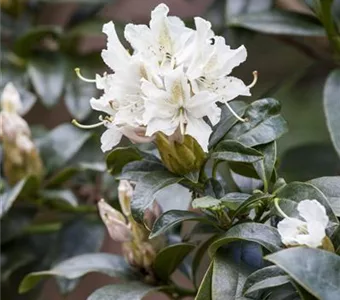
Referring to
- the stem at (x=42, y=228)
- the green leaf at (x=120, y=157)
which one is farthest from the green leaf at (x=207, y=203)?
the stem at (x=42, y=228)

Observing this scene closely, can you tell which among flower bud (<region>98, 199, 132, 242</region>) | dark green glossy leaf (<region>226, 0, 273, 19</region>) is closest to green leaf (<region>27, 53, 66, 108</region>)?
dark green glossy leaf (<region>226, 0, 273, 19</region>)

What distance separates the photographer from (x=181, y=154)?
0.58 m

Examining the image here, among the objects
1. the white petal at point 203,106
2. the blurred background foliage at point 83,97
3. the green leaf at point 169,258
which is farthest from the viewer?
the blurred background foliage at point 83,97

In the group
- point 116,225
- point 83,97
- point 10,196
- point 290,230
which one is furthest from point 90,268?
point 83,97

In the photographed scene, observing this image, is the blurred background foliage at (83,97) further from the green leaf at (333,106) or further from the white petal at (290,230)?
the white petal at (290,230)

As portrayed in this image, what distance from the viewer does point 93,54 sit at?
116 cm

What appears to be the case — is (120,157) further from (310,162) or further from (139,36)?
(310,162)

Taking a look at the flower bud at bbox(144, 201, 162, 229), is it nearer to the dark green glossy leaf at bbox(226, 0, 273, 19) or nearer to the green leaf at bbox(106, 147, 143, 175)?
the green leaf at bbox(106, 147, 143, 175)

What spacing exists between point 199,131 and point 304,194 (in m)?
0.10

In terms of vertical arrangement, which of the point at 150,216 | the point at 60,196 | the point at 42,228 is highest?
the point at 150,216

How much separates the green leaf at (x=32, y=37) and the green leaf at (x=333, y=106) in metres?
0.47

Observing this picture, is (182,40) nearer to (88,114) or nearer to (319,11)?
(319,11)

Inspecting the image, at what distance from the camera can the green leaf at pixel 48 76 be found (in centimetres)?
103

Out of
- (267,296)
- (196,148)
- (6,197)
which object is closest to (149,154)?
(196,148)
